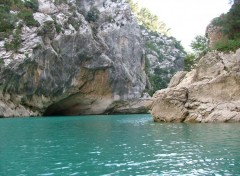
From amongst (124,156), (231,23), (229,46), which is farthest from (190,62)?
(124,156)

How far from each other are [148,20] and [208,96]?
94302mm

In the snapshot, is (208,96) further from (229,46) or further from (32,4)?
(32,4)

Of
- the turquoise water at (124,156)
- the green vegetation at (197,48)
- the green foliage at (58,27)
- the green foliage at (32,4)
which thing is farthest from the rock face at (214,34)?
the green foliage at (32,4)

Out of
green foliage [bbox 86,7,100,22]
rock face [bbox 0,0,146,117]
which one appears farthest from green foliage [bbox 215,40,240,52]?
green foliage [bbox 86,7,100,22]

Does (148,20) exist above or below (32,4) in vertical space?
above

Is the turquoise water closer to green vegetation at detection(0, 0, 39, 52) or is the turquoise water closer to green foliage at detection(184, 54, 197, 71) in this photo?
green foliage at detection(184, 54, 197, 71)

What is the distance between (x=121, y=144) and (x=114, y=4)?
57547 millimetres

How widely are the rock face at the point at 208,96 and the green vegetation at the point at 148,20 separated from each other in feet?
287

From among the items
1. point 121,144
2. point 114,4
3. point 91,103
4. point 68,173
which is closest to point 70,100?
point 91,103

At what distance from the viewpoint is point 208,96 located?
33.7 meters

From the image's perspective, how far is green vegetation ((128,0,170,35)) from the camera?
12100 cm

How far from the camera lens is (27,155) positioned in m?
16.0

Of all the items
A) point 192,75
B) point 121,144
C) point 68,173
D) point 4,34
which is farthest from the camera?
point 4,34

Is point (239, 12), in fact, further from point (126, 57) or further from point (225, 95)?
point (126, 57)
